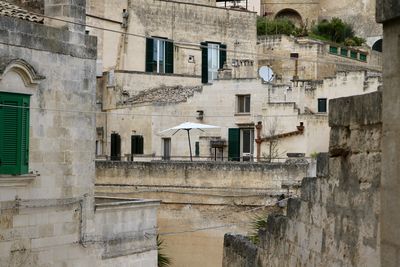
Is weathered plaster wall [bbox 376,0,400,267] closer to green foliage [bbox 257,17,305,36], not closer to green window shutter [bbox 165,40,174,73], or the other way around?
green window shutter [bbox 165,40,174,73]

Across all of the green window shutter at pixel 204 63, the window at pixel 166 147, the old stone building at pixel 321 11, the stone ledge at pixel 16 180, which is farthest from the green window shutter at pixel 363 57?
the stone ledge at pixel 16 180

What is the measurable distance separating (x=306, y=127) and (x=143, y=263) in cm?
1549

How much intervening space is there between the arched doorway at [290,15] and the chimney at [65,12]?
179ft

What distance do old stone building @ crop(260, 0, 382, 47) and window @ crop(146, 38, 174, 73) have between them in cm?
2851

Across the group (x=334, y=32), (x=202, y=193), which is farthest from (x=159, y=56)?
(x=334, y=32)

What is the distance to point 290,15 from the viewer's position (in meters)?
69.4

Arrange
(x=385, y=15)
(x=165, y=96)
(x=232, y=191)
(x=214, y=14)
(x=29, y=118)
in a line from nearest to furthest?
(x=385, y=15), (x=29, y=118), (x=232, y=191), (x=165, y=96), (x=214, y=14)

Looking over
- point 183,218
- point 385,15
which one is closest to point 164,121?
point 183,218

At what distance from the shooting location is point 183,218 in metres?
23.1

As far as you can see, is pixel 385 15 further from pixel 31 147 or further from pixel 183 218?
pixel 183 218

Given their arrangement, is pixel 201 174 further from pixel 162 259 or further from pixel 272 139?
pixel 272 139

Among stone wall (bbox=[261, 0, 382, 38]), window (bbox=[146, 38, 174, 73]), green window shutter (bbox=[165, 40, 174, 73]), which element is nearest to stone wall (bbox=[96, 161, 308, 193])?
window (bbox=[146, 38, 174, 73])

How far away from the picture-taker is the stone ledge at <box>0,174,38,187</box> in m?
12.9

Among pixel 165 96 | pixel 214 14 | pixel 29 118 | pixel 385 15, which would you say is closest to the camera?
pixel 385 15
